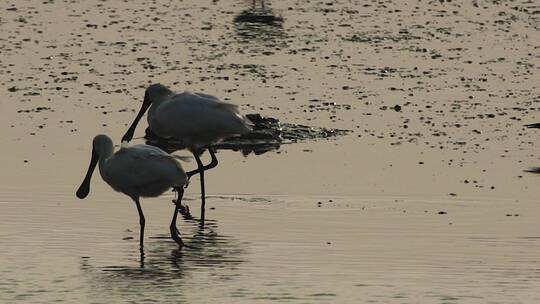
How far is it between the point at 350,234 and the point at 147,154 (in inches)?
60.8

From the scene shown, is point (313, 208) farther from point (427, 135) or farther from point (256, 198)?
point (427, 135)

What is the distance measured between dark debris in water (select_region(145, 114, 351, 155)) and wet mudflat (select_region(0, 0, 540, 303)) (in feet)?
0.53

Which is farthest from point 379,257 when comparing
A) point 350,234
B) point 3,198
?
point 3,198

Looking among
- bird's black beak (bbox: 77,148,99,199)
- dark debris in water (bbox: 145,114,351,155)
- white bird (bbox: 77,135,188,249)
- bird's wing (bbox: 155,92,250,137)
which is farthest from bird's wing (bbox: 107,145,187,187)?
dark debris in water (bbox: 145,114,351,155)

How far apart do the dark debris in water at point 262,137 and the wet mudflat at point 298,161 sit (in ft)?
0.53

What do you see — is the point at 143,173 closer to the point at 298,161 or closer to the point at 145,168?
the point at 145,168

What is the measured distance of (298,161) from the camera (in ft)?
52.2

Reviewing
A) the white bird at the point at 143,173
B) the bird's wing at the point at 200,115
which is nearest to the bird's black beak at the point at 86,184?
the white bird at the point at 143,173

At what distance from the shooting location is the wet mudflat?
36.1ft

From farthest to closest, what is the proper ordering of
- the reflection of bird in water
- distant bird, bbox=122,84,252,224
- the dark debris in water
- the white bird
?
the dark debris in water < distant bird, bbox=122,84,252,224 < the white bird < the reflection of bird in water

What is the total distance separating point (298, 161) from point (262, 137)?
3.55ft

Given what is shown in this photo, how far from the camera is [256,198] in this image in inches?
550

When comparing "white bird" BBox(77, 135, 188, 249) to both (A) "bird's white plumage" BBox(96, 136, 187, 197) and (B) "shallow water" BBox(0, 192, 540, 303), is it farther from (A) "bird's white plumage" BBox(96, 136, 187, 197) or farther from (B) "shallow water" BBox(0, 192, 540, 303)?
(B) "shallow water" BBox(0, 192, 540, 303)

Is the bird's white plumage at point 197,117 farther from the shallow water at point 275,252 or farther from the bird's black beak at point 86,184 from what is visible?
the bird's black beak at point 86,184
